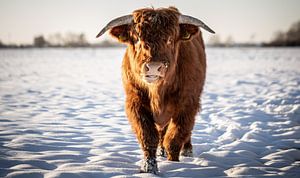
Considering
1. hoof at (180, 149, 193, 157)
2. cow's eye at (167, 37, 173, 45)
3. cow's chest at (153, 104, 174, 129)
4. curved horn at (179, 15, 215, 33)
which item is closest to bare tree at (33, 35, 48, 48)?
hoof at (180, 149, 193, 157)

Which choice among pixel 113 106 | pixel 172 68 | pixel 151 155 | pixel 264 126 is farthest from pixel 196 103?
pixel 113 106

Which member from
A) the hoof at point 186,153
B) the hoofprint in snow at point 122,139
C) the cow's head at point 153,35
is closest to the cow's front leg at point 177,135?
the hoofprint in snow at point 122,139

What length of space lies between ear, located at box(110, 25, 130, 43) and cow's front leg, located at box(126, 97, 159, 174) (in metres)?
0.83

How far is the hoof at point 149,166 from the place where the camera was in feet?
11.4

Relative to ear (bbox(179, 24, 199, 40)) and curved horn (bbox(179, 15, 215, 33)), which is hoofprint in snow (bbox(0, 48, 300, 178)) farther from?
curved horn (bbox(179, 15, 215, 33))

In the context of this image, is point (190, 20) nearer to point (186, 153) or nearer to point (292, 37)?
point (186, 153)

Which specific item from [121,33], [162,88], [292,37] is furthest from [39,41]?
[162,88]

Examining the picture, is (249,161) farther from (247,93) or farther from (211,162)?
(247,93)

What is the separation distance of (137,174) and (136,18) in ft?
6.10

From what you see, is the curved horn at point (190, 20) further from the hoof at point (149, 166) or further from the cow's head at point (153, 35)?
the hoof at point (149, 166)

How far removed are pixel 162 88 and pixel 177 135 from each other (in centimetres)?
63

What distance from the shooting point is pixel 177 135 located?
12.6 feet

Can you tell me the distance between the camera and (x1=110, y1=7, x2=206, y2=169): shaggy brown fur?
3.59 meters

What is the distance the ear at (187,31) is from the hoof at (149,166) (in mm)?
1616
